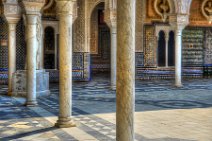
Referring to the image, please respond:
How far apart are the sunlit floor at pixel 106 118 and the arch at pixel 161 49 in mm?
Answer: 5564

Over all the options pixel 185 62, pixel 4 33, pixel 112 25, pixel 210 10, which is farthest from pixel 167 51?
pixel 4 33

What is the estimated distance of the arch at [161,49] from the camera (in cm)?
1641

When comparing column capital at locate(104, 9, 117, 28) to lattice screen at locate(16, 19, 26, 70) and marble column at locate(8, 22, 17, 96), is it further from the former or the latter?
lattice screen at locate(16, 19, 26, 70)

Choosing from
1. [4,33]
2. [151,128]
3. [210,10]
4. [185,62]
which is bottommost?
[151,128]

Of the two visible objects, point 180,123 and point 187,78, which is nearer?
point 180,123

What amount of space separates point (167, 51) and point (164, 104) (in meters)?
8.04

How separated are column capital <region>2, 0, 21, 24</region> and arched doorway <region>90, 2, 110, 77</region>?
301 inches

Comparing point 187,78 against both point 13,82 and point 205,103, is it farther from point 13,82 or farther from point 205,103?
point 13,82

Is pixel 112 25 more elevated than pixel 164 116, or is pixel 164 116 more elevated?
pixel 112 25

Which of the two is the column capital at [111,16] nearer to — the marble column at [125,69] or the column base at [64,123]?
the column base at [64,123]

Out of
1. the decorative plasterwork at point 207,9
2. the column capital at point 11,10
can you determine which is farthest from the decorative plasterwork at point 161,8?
the column capital at point 11,10

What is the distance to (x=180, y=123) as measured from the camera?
634cm

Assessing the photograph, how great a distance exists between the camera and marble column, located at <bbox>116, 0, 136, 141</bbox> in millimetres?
3527

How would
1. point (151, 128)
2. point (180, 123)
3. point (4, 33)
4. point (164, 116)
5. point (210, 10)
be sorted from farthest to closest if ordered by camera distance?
point (210, 10) < point (4, 33) < point (164, 116) < point (180, 123) < point (151, 128)
